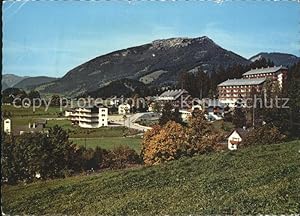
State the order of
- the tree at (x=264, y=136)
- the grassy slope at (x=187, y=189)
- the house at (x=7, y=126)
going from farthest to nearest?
1. the tree at (x=264, y=136)
2. the house at (x=7, y=126)
3. the grassy slope at (x=187, y=189)

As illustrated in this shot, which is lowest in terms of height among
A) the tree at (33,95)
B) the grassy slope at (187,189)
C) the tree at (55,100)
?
the grassy slope at (187,189)

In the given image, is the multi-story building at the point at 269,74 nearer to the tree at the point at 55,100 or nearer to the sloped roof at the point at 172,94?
the sloped roof at the point at 172,94

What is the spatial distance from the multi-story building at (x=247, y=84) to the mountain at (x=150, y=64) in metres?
0.13

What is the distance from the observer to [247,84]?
12.0 ft

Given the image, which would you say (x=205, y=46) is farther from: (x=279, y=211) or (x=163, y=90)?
(x=279, y=211)

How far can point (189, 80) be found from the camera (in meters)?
3.75

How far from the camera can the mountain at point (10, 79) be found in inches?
138

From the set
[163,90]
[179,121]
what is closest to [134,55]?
[163,90]

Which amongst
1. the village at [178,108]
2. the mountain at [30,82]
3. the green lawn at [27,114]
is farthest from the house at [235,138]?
the mountain at [30,82]

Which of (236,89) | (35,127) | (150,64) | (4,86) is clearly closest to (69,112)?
(35,127)

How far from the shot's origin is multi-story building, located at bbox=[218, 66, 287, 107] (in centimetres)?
365

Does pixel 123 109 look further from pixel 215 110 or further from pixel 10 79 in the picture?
pixel 10 79

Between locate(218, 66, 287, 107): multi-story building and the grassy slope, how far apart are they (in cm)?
40

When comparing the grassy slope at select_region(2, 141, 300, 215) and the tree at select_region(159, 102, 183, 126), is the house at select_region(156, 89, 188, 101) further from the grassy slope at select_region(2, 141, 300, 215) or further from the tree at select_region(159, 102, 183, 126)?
the grassy slope at select_region(2, 141, 300, 215)
